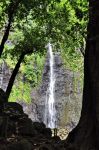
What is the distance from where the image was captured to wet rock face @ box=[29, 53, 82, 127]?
138 ft

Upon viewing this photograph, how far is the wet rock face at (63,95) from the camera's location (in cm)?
4209

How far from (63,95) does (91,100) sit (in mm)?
32892

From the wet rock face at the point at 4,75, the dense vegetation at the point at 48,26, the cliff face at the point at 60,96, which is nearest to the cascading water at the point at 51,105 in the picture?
the cliff face at the point at 60,96

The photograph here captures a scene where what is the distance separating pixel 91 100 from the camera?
1030 cm

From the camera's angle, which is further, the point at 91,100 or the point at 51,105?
the point at 51,105

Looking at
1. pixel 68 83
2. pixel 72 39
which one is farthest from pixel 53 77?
pixel 72 39

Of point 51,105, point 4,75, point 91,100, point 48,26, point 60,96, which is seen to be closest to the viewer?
point 91,100

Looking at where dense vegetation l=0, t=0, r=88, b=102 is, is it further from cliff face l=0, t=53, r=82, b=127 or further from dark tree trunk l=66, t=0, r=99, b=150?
cliff face l=0, t=53, r=82, b=127

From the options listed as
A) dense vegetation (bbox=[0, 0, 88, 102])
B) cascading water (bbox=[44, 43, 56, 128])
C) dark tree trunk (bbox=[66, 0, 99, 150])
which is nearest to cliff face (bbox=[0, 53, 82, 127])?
cascading water (bbox=[44, 43, 56, 128])

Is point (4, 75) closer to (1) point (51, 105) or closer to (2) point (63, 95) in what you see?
(1) point (51, 105)

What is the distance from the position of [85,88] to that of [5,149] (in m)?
2.70

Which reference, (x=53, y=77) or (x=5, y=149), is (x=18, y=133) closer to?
(x=5, y=149)

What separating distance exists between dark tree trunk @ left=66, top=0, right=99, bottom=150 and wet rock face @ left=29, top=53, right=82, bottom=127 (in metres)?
30.8

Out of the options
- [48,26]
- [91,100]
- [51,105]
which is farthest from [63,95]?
[91,100]
